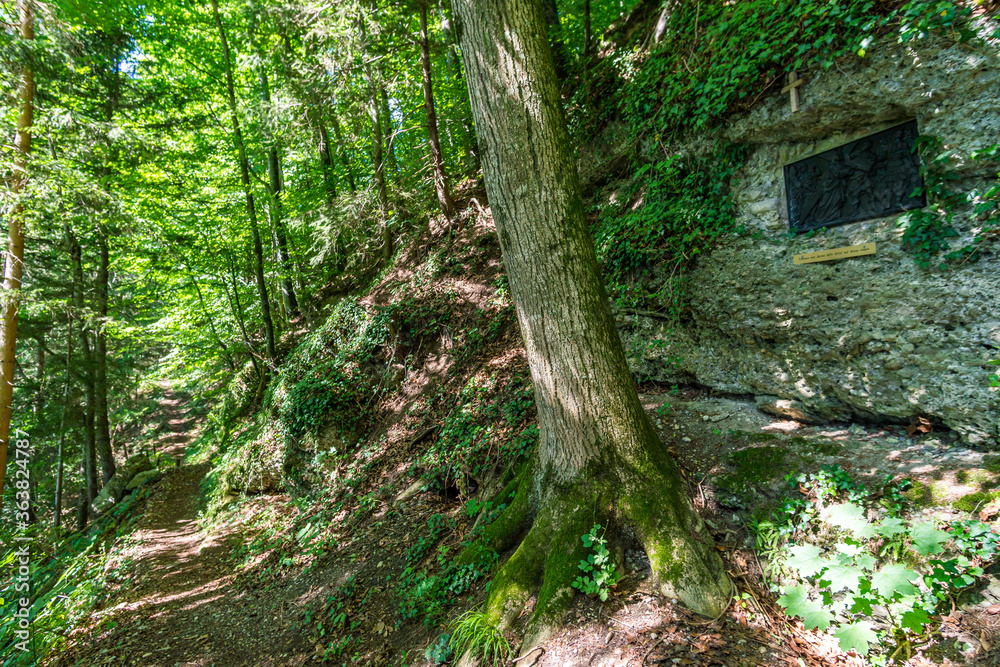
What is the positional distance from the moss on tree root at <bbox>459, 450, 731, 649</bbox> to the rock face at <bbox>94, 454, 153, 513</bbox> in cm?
1214

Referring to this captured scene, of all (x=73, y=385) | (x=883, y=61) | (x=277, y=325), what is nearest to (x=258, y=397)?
(x=277, y=325)

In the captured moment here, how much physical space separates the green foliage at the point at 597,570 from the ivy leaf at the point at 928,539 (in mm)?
1670

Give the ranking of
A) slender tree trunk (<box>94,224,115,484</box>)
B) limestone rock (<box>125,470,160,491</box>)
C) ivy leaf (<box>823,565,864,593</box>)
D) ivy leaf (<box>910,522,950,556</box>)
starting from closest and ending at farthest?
ivy leaf (<box>910,522,950,556</box>), ivy leaf (<box>823,565,864,593</box>), slender tree trunk (<box>94,224,115,484</box>), limestone rock (<box>125,470,160,491</box>)

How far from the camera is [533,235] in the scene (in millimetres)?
2805

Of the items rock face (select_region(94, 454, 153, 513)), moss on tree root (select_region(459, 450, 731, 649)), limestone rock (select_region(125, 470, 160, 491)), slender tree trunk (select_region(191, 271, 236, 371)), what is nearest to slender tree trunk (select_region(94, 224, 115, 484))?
rock face (select_region(94, 454, 153, 513))

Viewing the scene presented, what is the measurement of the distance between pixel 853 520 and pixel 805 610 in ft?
2.22

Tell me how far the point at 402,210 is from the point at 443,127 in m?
1.94

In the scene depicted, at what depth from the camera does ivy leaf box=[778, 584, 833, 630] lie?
2312 millimetres

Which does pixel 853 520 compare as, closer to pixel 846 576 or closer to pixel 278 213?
pixel 846 576

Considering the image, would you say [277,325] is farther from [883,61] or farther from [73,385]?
[883,61]

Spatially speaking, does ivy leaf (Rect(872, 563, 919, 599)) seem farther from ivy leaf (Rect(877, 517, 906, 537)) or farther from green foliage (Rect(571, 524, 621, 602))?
green foliage (Rect(571, 524, 621, 602))

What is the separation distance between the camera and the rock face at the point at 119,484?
10.1m

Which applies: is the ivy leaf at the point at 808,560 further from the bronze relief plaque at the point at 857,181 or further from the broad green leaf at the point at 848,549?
the bronze relief plaque at the point at 857,181

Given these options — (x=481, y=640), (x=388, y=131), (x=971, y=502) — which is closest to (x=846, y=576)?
(x=971, y=502)
